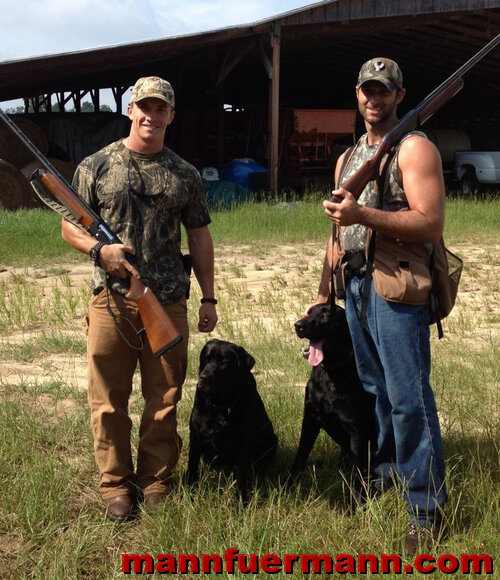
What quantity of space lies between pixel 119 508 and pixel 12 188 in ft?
42.9

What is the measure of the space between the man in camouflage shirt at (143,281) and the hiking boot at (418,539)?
1.22m

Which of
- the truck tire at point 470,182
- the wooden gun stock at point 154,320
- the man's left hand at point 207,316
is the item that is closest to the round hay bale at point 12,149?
the truck tire at point 470,182

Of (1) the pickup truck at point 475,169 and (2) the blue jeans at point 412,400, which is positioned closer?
(2) the blue jeans at point 412,400

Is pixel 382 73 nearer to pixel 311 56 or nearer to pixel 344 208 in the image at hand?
pixel 344 208

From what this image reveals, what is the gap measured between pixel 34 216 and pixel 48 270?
10.7 ft

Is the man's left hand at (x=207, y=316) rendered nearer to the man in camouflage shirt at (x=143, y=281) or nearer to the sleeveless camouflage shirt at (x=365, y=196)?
the man in camouflage shirt at (x=143, y=281)

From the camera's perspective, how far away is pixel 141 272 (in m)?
3.68

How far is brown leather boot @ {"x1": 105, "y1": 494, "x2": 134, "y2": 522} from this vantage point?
3666 millimetres

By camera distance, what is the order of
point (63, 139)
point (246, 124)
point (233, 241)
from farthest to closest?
point (246, 124)
point (63, 139)
point (233, 241)

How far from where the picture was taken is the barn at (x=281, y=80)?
16234 mm

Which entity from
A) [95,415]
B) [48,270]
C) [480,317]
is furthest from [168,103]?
[48,270]

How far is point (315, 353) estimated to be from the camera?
3838 mm

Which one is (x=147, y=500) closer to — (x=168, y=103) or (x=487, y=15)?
(x=168, y=103)

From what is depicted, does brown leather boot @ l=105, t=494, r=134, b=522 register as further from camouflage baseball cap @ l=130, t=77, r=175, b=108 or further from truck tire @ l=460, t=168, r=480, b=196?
truck tire @ l=460, t=168, r=480, b=196
